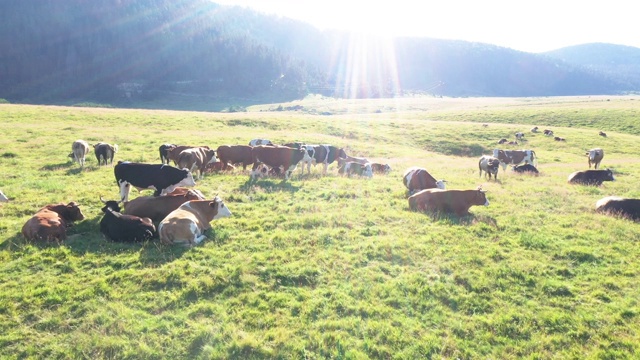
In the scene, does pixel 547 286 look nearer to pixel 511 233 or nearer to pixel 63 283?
pixel 511 233

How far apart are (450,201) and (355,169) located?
9602 mm

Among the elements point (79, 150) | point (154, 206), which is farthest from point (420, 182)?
point (79, 150)

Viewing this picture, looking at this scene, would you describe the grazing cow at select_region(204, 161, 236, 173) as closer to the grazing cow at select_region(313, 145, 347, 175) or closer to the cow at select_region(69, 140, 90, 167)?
the grazing cow at select_region(313, 145, 347, 175)

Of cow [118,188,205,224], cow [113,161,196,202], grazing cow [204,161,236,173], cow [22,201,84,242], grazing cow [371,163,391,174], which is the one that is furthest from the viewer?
grazing cow [371,163,391,174]

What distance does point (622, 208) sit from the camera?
13008 millimetres

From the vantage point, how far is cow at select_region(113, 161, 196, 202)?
1336 cm

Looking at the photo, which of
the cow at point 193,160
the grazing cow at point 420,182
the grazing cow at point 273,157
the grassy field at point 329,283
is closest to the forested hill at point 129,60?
the cow at point 193,160

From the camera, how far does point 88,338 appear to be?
6023 mm

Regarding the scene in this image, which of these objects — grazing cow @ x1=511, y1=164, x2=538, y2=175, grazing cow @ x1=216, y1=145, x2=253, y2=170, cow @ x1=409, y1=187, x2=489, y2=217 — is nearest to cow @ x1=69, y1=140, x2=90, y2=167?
grazing cow @ x1=216, y1=145, x2=253, y2=170

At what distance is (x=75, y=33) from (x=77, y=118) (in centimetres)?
15538

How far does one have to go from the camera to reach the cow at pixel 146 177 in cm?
1336

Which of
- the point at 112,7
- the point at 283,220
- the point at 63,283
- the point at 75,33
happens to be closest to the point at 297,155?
the point at 283,220

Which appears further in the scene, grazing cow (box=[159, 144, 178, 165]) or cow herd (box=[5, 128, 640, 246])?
grazing cow (box=[159, 144, 178, 165])

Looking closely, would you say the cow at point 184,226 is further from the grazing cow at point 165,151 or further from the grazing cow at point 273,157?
the grazing cow at point 165,151
